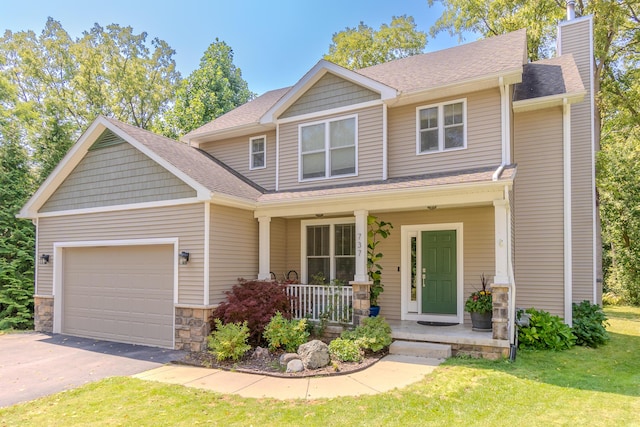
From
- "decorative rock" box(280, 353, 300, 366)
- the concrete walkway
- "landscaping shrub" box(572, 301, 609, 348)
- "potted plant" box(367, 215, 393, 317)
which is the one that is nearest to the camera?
the concrete walkway

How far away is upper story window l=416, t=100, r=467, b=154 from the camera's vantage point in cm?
858

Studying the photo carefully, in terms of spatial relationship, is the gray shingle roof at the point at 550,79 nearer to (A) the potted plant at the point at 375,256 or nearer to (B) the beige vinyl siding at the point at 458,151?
(B) the beige vinyl siding at the point at 458,151

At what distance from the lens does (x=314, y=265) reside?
10.2 m

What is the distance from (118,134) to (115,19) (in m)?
18.0

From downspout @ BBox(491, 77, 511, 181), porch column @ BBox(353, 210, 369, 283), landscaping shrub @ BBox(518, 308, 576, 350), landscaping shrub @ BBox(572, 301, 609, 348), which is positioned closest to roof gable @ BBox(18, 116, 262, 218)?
porch column @ BBox(353, 210, 369, 283)

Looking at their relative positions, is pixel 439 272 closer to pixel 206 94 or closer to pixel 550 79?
pixel 550 79

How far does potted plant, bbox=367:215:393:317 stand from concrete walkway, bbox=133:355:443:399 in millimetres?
2024

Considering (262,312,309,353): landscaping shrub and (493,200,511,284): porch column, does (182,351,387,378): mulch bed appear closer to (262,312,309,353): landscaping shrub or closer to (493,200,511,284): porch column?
(262,312,309,353): landscaping shrub

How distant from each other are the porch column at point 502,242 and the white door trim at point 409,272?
1660 millimetres

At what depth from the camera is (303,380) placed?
19.6 feet

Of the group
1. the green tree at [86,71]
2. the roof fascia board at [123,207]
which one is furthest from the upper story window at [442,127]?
the green tree at [86,71]

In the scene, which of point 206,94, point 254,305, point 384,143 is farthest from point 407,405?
point 206,94

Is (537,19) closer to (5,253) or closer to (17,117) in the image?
(5,253)

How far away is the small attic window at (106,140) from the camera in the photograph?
920 cm
